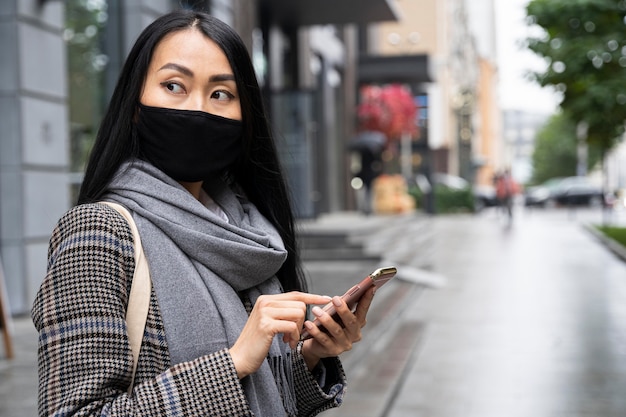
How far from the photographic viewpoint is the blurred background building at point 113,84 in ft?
31.2

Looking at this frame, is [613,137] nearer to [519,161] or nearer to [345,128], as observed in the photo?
[345,128]

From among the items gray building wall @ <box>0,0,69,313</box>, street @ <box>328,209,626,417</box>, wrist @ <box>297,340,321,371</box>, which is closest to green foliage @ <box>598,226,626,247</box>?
street @ <box>328,209,626,417</box>

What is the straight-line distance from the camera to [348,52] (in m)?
32.5

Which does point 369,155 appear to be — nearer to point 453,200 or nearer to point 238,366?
point 453,200

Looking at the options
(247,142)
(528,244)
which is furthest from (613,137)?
(247,142)

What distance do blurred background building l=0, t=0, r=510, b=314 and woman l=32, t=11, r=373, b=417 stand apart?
2.00 feet

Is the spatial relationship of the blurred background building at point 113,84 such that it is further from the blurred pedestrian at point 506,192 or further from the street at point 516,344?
the blurred pedestrian at point 506,192

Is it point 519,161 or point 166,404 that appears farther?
point 519,161

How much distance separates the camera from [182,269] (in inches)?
67.7

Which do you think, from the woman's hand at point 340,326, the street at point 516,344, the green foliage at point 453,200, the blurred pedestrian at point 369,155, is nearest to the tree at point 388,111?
the blurred pedestrian at point 369,155

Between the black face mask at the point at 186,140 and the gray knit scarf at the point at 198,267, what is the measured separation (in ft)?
0.12

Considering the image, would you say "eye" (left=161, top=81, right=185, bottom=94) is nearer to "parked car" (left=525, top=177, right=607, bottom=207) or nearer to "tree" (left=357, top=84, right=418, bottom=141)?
"tree" (left=357, top=84, right=418, bottom=141)

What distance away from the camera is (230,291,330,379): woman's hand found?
1.63 m

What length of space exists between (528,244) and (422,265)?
21.3ft
